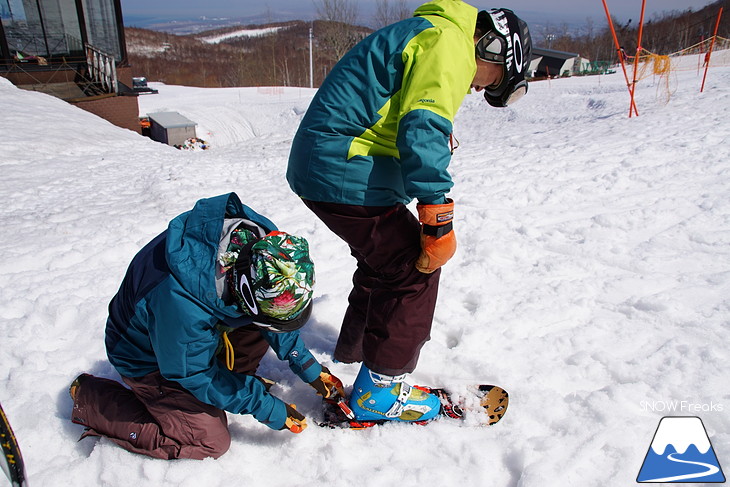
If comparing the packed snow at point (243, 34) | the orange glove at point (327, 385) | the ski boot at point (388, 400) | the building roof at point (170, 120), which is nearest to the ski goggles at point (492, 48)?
the ski boot at point (388, 400)

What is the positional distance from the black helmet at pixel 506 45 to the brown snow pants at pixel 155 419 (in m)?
1.70

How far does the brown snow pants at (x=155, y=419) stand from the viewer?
71.9 inches

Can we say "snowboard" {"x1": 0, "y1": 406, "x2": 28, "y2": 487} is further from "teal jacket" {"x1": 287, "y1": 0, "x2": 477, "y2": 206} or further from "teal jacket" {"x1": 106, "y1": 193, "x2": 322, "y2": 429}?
"teal jacket" {"x1": 287, "y1": 0, "x2": 477, "y2": 206}

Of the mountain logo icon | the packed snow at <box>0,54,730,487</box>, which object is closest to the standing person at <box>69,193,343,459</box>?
the packed snow at <box>0,54,730,487</box>

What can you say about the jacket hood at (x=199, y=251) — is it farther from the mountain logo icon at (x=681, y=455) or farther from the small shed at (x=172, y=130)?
the small shed at (x=172, y=130)

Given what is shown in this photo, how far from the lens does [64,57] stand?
42.8ft

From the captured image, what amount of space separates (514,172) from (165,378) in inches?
163

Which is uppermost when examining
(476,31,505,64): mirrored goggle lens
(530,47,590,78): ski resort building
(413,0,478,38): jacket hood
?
(413,0,478,38): jacket hood

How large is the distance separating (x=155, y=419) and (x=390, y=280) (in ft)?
3.52

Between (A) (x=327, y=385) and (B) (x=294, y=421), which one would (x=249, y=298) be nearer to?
(B) (x=294, y=421)

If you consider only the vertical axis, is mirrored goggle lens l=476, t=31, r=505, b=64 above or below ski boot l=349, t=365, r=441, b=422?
above

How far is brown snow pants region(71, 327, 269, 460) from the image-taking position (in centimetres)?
183

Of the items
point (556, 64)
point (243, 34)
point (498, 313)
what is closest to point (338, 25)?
point (556, 64)

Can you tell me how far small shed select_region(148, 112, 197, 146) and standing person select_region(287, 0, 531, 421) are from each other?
13.0 m
